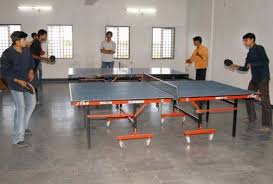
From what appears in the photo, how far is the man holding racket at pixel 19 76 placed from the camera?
4.48 metres

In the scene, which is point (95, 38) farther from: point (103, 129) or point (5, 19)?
point (103, 129)

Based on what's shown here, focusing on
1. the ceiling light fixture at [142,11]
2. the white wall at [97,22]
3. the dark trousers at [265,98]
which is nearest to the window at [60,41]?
the white wall at [97,22]

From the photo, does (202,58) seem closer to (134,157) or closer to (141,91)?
(141,91)

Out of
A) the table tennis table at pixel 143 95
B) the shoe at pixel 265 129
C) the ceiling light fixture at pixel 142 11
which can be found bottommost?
the shoe at pixel 265 129

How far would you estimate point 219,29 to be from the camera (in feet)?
31.2

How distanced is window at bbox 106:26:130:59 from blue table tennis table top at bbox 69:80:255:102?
6.26m

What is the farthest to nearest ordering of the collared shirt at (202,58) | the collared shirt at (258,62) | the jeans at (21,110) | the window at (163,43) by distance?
the window at (163,43), the collared shirt at (202,58), the collared shirt at (258,62), the jeans at (21,110)

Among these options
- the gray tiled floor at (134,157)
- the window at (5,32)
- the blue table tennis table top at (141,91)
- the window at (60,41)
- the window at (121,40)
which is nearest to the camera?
the gray tiled floor at (134,157)

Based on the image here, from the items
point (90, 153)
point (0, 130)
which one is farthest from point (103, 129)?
point (0, 130)

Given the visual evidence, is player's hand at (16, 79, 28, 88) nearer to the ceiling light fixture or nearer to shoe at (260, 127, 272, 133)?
shoe at (260, 127, 272, 133)

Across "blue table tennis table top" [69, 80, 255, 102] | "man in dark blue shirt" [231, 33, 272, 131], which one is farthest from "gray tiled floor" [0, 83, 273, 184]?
"blue table tennis table top" [69, 80, 255, 102]

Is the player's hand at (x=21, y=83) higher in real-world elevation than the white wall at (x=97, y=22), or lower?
lower

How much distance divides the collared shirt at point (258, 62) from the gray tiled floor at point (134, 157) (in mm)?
948

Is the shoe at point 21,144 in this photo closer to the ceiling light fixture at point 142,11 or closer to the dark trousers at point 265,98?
the dark trousers at point 265,98
